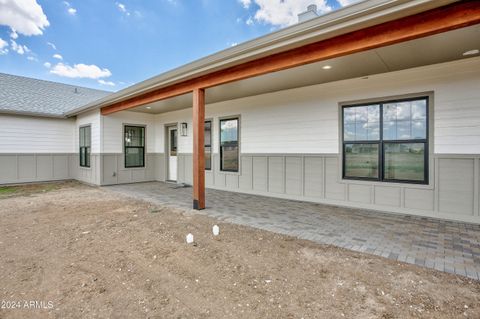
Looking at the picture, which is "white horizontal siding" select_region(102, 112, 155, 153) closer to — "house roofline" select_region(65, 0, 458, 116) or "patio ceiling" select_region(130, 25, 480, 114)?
"patio ceiling" select_region(130, 25, 480, 114)

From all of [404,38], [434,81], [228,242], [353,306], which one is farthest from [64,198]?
[434,81]

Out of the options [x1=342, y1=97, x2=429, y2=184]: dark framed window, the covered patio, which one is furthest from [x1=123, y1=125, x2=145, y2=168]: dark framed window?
[x1=342, y1=97, x2=429, y2=184]: dark framed window

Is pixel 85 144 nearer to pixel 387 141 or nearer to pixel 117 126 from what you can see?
A: pixel 117 126

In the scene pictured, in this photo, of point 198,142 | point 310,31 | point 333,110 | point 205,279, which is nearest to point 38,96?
point 198,142

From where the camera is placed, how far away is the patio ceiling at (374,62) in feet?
11.1

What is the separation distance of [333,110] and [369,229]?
2781mm

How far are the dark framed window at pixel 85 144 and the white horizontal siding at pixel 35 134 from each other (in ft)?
2.52

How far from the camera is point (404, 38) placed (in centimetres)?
278

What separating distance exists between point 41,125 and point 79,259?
9103 millimetres

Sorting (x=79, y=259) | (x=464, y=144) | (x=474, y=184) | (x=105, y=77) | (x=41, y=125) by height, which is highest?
(x=105, y=77)

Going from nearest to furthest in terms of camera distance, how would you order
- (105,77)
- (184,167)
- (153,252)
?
(153,252) → (184,167) → (105,77)

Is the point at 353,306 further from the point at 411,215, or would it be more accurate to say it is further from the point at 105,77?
the point at 105,77

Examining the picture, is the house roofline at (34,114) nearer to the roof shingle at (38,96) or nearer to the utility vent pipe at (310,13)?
the roof shingle at (38,96)

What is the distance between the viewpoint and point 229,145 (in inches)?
298
